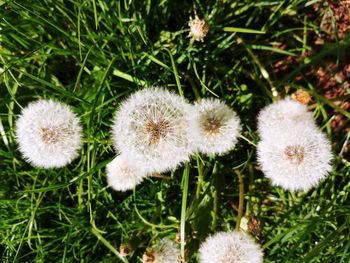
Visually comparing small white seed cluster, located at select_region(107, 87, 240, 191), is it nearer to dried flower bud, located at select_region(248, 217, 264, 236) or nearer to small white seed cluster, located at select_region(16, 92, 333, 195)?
small white seed cluster, located at select_region(16, 92, 333, 195)

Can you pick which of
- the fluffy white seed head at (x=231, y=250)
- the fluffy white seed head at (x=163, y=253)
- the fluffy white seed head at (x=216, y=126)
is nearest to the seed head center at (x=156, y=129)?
the fluffy white seed head at (x=216, y=126)

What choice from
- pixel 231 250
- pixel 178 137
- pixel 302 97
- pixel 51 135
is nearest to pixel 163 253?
pixel 231 250

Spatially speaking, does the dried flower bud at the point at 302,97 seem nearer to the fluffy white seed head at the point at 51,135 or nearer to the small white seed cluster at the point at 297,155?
the small white seed cluster at the point at 297,155

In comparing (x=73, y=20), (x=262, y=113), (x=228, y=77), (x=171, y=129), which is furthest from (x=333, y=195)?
(x=73, y=20)

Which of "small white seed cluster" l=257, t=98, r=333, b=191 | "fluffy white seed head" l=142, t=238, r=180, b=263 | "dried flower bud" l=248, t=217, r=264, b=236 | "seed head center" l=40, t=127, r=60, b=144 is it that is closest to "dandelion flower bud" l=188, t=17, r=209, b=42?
"small white seed cluster" l=257, t=98, r=333, b=191

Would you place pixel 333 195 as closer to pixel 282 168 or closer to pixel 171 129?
pixel 282 168
